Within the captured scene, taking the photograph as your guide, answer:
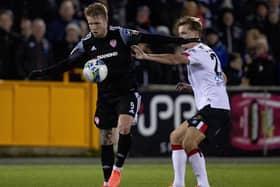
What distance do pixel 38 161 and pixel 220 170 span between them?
385 centimetres

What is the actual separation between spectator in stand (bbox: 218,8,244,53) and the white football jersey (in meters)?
9.22

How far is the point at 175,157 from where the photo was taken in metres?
11.0

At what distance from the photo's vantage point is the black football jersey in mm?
11430

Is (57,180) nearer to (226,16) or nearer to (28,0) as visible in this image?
(28,0)

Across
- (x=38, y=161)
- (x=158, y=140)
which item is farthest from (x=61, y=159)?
Answer: (x=158, y=140)

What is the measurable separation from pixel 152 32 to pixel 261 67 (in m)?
2.42

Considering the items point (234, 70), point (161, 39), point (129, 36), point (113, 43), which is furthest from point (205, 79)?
point (234, 70)

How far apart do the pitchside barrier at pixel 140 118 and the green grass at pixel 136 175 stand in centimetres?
193

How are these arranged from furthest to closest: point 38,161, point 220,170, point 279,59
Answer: point 279,59
point 38,161
point 220,170

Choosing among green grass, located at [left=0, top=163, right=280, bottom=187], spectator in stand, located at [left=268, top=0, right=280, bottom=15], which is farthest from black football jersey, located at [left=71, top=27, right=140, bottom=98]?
spectator in stand, located at [left=268, top=0, right=280, bottom=15]

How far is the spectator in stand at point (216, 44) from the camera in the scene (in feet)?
60.7

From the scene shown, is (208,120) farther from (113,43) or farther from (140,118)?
(140,118)

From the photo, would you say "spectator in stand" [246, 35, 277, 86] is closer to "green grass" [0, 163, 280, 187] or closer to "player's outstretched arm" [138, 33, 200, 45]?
"green grass" [0, 163, 280, 187]

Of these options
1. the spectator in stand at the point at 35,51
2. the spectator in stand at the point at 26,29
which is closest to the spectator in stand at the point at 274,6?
the spectator in stand at the point at 35,51
